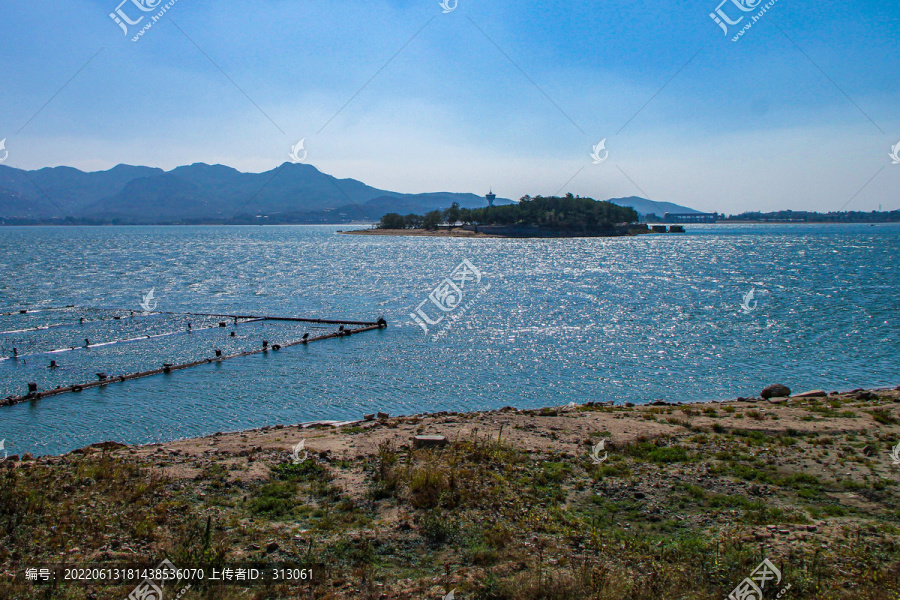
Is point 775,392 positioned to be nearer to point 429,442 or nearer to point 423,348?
point 429,442

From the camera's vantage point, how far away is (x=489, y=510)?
12.4 m

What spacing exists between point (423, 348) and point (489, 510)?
30.3 m

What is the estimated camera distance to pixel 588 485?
46.1 feet

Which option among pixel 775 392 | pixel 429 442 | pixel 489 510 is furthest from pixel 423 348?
pixel 489 510

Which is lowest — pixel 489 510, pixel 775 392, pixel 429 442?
pixel 775 392

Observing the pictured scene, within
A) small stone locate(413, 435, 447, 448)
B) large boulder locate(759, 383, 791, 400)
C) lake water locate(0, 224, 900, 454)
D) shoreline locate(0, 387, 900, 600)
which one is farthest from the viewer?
lake water locate(0, 224, 900, 454)

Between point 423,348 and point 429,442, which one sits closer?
point 429,442

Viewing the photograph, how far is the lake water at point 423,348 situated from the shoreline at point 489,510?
387 inches

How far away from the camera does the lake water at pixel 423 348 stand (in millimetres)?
28484

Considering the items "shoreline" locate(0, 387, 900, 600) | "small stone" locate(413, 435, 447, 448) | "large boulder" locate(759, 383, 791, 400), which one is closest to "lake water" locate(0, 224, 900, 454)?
"large boulder" locate(759, 383, 791, 400)

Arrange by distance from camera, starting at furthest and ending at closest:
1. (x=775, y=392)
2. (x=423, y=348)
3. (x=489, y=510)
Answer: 1. (x=423, y=348)
2. (x=775, y=392)
3. (x=489, y=510)

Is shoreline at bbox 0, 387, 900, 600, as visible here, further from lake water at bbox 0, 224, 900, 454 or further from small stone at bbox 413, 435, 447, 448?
lake water at bbox 0, 224, 900, 454

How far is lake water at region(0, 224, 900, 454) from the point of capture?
93.5 ft

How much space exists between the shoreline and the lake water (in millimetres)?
9834
